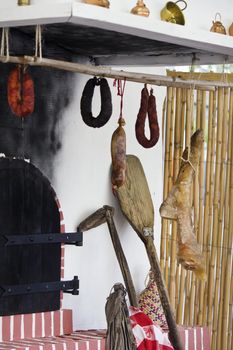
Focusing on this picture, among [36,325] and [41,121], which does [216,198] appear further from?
[36,325]

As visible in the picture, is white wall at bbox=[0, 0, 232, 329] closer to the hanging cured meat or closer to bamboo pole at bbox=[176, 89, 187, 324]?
bamboo pole at bbox=[176, 89, 187, 324]

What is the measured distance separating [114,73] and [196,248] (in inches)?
58.4

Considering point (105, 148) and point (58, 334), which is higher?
point (105, 148)

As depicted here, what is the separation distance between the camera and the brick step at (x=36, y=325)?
699 centimetres

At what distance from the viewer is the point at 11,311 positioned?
7023mm

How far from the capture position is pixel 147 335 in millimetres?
7340

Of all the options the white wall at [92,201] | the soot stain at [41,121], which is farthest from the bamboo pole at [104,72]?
the white wall at [92,201]

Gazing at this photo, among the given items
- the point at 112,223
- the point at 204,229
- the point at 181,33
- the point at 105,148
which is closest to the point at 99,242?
the point at 112,223

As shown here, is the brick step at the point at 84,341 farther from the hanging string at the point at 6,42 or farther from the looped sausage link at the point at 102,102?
the hanging string at the point at 6,42

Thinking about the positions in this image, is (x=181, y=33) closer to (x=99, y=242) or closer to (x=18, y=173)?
(x=18, y=173)

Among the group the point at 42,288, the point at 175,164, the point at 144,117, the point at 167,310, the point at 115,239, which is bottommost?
the point at 167,310

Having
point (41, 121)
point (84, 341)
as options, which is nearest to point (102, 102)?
point (41, 121)

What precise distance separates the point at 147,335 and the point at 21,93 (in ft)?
7.37

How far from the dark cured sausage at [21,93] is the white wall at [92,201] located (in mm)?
1335
